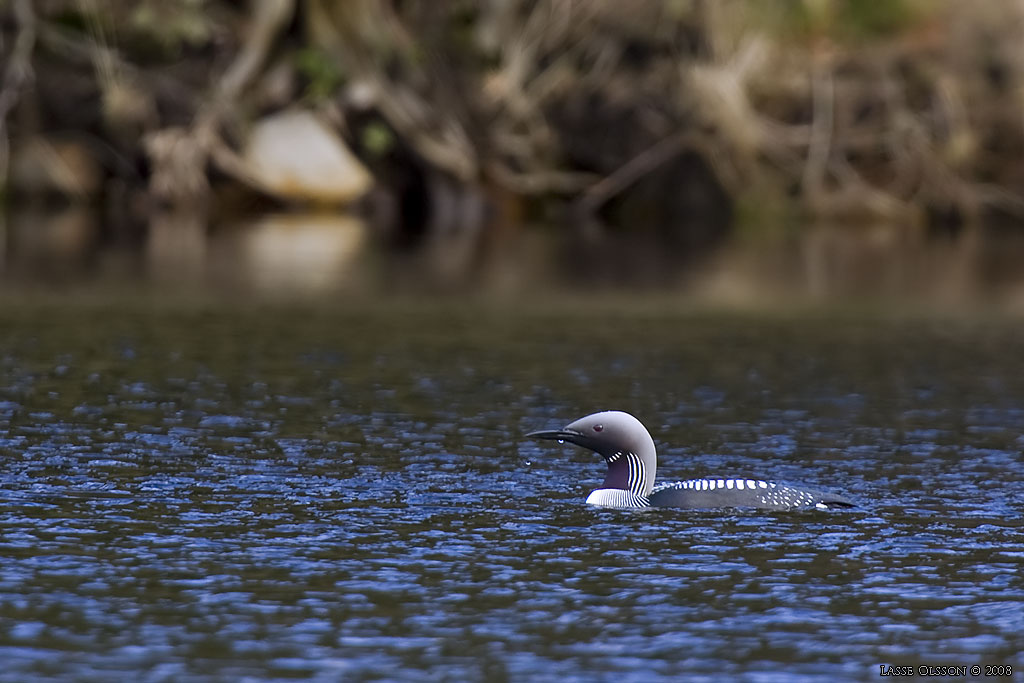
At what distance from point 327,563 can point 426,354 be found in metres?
11.2

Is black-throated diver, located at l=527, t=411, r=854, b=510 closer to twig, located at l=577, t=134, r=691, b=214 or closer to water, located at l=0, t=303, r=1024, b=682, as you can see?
water, located at l=0, t=303, r=1024, b=682

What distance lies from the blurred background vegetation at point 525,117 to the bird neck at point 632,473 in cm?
3329

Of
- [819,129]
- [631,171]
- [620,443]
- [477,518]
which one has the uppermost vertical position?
[819,129]

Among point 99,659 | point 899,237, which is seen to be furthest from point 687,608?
point 899,237

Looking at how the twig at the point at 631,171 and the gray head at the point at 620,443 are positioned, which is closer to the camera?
the gray head at the point at 620,443

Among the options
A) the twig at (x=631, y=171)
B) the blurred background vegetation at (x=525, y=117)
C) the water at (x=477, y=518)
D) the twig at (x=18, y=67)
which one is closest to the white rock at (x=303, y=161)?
the blurred background vegetation at (x=525, y=117)

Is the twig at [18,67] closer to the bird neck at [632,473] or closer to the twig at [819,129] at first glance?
the twig at [819,129]

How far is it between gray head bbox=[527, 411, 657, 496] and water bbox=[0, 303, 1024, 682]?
251 mm

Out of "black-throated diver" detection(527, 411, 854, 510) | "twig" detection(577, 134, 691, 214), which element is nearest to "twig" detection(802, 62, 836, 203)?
"twig" detection(577, 134, 691, 214)

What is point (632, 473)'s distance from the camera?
13.7 meters

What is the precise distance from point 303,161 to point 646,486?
40608 mm

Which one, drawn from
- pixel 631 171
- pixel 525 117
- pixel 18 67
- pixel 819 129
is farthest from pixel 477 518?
pixel 631 171

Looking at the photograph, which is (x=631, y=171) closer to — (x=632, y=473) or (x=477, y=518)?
(x=632, y=473)

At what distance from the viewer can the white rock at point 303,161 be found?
52.4 m
